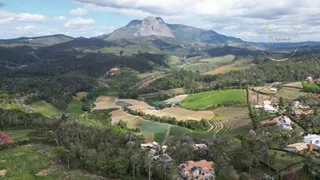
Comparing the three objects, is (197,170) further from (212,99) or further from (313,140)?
(212,99)

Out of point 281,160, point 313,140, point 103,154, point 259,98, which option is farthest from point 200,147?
point 259,98

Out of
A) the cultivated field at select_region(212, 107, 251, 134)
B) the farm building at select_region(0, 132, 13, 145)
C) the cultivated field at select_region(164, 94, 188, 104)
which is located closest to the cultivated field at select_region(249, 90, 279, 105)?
the cultivated field at select_region(212, 107, 251, 134)

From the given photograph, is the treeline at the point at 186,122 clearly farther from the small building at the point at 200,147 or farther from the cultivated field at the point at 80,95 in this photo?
the cultivated field at the point at 80,95

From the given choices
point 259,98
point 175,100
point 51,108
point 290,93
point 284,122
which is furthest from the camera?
point 175,100

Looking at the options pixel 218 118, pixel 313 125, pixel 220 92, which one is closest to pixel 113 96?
pixel 220 92

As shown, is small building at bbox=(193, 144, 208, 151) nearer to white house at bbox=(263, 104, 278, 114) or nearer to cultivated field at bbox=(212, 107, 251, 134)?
cultivated field at bbox=(212, 107, 251, 134)

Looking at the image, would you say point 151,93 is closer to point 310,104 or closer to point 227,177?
point 310,104
